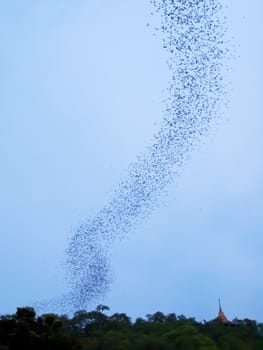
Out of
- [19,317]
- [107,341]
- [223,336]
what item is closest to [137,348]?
[107,341]

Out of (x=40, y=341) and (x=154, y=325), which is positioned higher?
(x=154, y=325)

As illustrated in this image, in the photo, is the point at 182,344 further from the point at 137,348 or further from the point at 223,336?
the point at 223,336

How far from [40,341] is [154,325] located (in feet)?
59.0

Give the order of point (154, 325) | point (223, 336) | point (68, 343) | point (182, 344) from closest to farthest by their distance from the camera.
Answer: point (68, 343) → point (182, 344) → point (223, 336) → point (154, 325)

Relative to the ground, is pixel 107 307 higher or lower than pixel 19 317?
higher

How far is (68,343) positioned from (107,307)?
2609 centimetres

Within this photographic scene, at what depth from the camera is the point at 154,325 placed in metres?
41.6

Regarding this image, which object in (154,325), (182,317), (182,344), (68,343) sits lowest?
(68,343)

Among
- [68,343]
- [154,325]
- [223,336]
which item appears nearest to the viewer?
[68,343]

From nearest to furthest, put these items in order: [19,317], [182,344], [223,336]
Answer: [19,317]
[182,344]
[223,336]

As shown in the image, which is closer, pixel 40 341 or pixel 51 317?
pixel 40 341

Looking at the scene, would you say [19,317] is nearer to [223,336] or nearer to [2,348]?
[2,348]

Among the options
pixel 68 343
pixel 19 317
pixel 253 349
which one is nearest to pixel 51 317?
pixel 19 317

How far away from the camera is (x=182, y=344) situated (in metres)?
33.5
